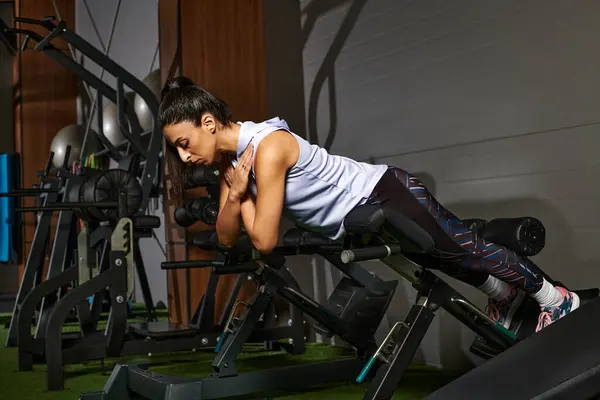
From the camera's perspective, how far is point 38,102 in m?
8.50

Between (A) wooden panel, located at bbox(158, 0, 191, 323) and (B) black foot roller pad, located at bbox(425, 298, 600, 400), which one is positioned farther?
(A) wooden panel, located at bbox(158, 0, 191, 323)

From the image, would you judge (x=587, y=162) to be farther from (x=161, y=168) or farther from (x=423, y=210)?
(x=161, y=168)

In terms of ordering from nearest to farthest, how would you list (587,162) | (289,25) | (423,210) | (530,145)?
(423,210), (587,162), (530,145), (289,25)

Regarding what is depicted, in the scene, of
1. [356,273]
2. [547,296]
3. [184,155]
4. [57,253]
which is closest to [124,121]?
[57,253]

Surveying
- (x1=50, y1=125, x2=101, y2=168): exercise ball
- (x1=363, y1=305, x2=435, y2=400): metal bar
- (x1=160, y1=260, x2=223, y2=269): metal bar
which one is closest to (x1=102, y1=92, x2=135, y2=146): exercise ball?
(x1=50, y1=125, x2=101, y2=168): exercise ball

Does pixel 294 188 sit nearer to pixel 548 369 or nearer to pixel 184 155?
pixel 184 155

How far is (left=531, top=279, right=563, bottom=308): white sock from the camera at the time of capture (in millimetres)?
2225

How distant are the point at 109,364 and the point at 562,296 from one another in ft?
8.35

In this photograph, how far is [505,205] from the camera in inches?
120

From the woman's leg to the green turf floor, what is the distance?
84cm

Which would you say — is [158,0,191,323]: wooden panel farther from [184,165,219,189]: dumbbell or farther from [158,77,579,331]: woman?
[158,77,579,331]: woman

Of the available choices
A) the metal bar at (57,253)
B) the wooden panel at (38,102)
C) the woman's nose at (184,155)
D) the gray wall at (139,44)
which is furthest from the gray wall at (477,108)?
the wooden panel at (38,102)

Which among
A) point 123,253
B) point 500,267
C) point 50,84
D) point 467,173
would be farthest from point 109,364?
point 50,84

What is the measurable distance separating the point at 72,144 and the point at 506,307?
18.1 feet
